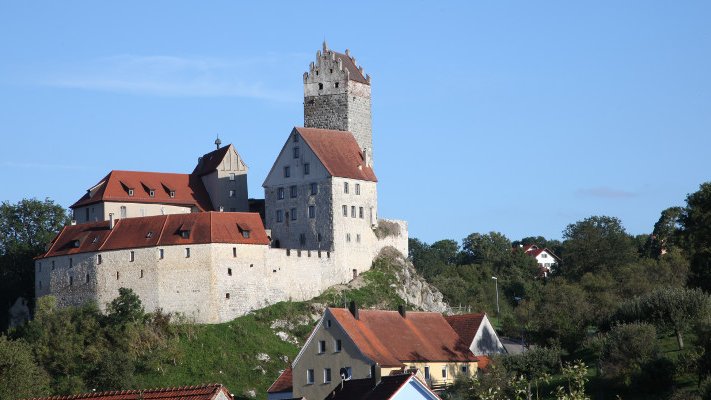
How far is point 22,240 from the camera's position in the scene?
94688 mm

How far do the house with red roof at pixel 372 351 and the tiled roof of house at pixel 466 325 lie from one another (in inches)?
33.1

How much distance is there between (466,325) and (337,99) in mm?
25027

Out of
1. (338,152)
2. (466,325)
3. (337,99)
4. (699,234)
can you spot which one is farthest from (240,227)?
(699,234)

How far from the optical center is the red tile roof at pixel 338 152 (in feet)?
292

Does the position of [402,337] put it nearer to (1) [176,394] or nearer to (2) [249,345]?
(2) [249,345]

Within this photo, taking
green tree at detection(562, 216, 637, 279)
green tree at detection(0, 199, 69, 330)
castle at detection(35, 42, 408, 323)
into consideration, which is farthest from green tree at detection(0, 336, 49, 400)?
green tree at detection(562, 216, 637, 279)

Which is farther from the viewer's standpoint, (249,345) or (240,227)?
(240,227)

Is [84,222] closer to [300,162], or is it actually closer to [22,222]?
[22,222]

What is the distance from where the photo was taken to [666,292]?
229ft

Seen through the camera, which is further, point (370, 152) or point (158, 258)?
point (370, 152)

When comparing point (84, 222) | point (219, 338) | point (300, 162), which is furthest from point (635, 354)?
point (84, 222)

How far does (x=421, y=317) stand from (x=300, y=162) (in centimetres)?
1970

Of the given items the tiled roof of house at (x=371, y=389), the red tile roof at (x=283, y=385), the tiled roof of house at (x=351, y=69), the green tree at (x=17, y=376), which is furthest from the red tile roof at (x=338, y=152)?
the tiled roof of house at (x=371, y=389)

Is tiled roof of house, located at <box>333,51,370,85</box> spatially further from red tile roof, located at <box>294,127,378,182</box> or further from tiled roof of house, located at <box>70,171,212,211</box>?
tiled roof of house, located at <box>70,171,212,211</box>
